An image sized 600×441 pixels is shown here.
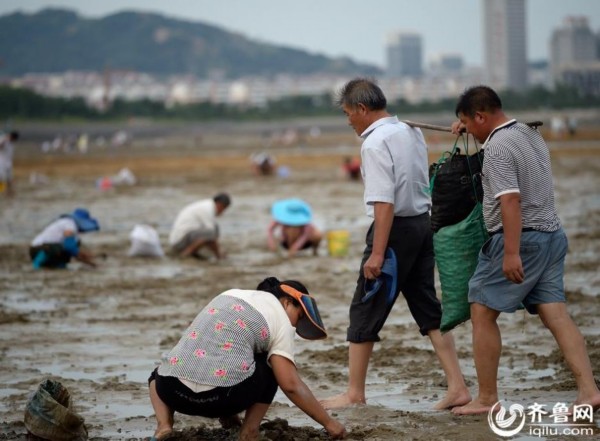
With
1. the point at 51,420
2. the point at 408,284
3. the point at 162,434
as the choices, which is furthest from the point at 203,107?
the point at 162,434

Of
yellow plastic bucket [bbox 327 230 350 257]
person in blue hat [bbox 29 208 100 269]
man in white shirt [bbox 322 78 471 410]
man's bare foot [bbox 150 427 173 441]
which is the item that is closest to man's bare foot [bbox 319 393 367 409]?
A: man in white shirt [bbox 322 78 471 410]

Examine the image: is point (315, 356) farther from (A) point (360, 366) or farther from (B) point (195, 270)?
(B) point (195, 270)

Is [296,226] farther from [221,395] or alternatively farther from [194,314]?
[221,395]

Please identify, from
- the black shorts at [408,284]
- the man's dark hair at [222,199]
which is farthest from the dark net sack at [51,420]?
the man's dark hair at [222,199]

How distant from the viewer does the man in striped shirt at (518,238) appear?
5.54 metres

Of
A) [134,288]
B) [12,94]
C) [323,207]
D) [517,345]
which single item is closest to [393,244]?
[517,345]

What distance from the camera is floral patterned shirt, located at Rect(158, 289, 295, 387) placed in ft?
16.8

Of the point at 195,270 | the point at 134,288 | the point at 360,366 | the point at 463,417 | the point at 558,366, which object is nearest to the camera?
the point at 463,417

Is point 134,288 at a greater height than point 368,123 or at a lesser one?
lesser

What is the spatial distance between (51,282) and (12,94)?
112592mm

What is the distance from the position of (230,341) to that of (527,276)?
157 centimetres

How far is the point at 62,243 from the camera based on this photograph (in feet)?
41.2

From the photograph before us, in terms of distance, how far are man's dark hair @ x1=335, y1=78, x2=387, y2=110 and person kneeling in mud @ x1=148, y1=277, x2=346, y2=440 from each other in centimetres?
127

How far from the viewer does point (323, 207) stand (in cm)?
2089
